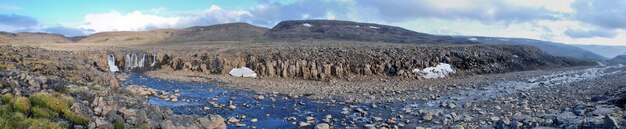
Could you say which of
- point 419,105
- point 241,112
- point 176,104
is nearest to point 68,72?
point 176,104

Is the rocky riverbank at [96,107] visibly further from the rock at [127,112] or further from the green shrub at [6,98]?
the green shrub at [6,98]

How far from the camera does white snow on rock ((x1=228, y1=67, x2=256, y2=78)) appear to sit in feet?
128

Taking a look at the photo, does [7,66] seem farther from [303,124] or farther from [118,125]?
[303,124]

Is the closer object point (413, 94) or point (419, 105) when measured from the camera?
point (419, 105)

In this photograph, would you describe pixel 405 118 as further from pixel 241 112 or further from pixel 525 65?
pixel 525 65

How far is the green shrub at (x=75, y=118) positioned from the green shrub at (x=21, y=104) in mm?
1001

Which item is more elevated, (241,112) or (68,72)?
(68,72)

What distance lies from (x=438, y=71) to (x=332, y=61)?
9471 millimetres

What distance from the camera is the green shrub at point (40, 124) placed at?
40.8ft

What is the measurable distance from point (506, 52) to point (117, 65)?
43.1 m

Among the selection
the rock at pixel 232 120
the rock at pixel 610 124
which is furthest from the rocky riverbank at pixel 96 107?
the rock at pixel 610 124

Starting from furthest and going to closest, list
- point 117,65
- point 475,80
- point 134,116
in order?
point 117,65
point 475,80
point 134,116

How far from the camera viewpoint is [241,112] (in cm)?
2370

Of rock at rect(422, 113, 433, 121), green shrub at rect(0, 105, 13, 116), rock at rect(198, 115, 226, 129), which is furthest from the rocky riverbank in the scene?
rock at rect(422, 113, 433, 121)
